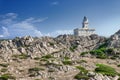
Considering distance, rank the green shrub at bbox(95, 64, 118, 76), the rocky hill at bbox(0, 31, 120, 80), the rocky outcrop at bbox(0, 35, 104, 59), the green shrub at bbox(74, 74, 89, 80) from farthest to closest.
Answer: the rocky outcrop at bbox(0, 35, 104, 59)
the green shrub at bbox(95, 64, 118, 76)
the rocky hill at bbox(0, 31, 120, 80)
the green shrub at bbox(74, 74, 89, 80)

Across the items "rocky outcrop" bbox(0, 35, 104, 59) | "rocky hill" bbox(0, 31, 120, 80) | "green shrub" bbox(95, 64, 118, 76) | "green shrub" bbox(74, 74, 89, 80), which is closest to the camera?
"green shrub" bbox(74, 74, 89, 80)

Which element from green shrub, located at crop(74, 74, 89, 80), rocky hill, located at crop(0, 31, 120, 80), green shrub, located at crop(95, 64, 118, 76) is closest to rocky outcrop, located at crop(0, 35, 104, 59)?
rocky hill, located at crop(0, 31, 120, 80)

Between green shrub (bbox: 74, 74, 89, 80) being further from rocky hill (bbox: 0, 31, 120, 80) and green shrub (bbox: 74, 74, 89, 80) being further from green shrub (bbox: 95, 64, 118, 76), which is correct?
green shrub (bbox: 95, 64, 118, 76)

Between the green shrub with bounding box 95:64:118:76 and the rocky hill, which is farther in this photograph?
the green shrub with bounding box 95:64:118:76

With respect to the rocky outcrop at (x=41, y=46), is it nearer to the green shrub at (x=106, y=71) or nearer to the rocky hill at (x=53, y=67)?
the rocky hill at (x=53, y=67)

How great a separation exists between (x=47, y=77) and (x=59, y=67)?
7.93m

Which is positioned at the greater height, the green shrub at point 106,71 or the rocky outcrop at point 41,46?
the rocky outcrop at point 41,46

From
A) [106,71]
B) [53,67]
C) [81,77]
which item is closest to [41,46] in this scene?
[53,67]

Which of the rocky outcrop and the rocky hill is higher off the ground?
the rocky outcrop

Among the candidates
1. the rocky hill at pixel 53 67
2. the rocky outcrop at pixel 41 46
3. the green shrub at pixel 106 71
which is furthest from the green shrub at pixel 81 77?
the rocky outcrop at pixel 41 46

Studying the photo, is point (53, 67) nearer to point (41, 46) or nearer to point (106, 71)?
point (106, 71)

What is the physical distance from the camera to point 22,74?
203 feet

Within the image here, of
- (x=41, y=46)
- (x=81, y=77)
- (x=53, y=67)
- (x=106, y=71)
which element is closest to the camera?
(x=81, y=77)

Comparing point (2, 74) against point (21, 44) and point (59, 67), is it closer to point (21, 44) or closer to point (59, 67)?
point (59, 67)
